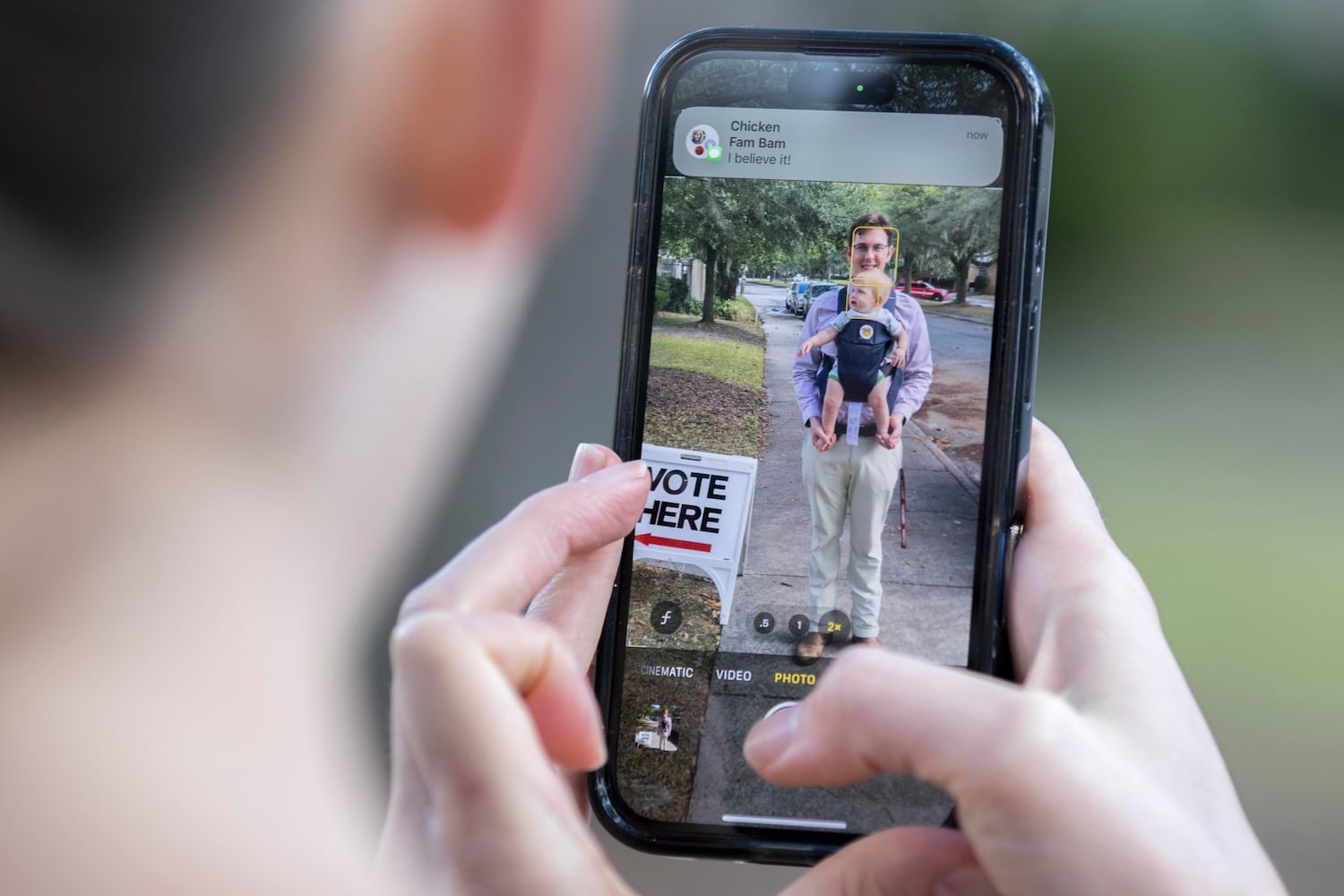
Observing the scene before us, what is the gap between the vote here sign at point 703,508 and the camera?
0.39 meters

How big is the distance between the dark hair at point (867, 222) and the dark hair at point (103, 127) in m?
0.34

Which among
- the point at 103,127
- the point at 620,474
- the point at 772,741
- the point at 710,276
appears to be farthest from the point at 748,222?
the point at 103,127

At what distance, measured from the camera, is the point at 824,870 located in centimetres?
25

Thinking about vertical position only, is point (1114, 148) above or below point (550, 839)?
above

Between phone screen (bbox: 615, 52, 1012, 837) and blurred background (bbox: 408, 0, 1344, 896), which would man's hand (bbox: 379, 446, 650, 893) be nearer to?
phone screen (bbox: 615, 52, 1012, 837)

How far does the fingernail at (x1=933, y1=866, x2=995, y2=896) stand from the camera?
23 cm

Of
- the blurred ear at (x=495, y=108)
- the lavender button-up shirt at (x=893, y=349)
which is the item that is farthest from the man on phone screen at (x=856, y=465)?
→ the blurred ear at (x=495, y=108)

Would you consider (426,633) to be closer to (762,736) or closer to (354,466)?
(762,736)

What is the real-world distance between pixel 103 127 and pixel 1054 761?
54cm

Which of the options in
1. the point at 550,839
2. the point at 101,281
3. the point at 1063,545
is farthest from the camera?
the point at 101,281

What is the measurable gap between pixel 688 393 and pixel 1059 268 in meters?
0.28

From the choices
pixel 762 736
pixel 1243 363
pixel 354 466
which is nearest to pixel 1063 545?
pixel 762 736

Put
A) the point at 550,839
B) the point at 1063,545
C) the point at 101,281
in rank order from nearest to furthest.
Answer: the point at 550,839 < the point at 1063,545 < the point at 101,281

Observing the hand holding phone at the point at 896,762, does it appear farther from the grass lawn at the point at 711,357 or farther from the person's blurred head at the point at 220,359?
the person's blurred head at the point at 220,359
